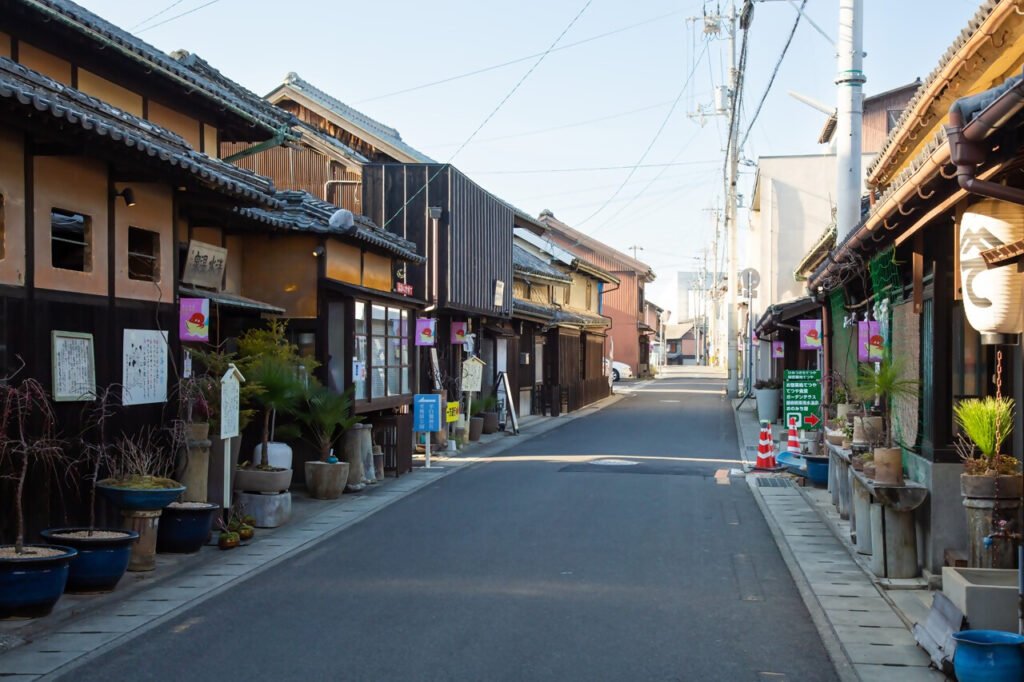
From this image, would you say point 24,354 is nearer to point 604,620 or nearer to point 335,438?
point 604,620

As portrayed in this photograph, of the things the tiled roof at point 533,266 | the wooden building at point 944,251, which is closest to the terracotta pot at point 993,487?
the wooden building at point 944,251

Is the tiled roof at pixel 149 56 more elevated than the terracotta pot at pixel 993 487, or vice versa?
the tiled roof at pixel 149 56

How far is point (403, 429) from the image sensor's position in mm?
19797

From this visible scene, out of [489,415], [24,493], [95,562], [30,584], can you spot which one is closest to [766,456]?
[489,415]

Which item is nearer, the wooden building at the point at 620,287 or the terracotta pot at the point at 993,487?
the terracotta pot at the point at 993,487

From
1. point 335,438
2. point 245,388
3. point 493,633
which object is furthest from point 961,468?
point 335,438

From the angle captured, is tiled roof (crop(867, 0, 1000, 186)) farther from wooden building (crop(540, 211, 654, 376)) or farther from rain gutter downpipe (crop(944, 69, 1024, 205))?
wooden building (crop(540, 211, 654, 376))

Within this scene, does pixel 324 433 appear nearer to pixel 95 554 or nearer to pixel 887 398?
pixel 95 554

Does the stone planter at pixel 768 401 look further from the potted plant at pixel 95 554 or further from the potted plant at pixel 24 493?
the potted plant at pixel 24 493

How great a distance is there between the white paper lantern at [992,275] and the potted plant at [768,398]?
998 inches

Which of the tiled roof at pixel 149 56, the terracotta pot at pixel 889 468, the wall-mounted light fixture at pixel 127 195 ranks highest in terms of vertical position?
the tiled roof at pixel 149 56

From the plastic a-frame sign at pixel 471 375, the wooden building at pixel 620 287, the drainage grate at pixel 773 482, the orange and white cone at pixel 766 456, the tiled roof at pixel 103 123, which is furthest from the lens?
the wooden building at pixel 620 287

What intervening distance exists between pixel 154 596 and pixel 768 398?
25.9 metres

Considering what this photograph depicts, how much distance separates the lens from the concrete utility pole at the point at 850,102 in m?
16.4
